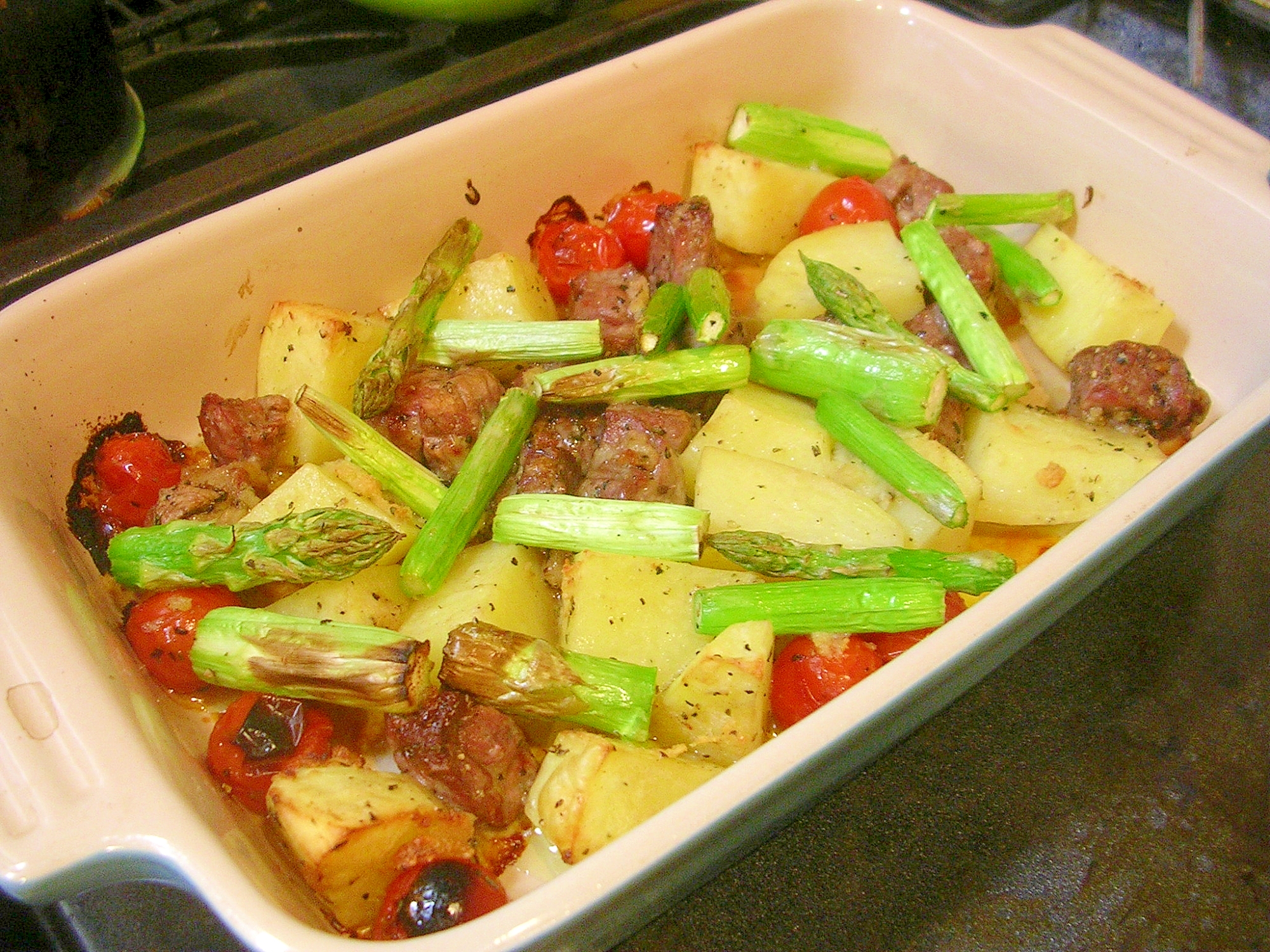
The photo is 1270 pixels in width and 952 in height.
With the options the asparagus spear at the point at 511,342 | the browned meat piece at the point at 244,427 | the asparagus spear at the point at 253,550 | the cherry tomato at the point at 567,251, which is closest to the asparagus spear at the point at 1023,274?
the cherry tomato at the point at 567,251

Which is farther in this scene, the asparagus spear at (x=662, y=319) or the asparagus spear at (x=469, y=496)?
the asparagus spear at (x=662, y=319)

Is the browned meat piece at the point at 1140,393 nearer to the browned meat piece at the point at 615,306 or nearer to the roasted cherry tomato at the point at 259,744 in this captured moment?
the browned meat piece at the point at 615,306

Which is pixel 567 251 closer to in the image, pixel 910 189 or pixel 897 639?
pixel 910 189

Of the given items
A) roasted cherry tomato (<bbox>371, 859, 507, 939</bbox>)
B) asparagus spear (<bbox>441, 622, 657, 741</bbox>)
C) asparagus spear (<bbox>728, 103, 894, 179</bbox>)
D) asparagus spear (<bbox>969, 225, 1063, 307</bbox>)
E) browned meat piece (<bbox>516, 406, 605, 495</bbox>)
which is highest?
asparagus spear (<bbox>728, 103, 894, 179</bbox>)

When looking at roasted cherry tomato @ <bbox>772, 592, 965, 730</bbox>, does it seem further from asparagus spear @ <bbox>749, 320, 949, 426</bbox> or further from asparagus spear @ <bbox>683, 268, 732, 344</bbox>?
asparagus spear @ <bbox>683, 268, 732, 344</bbox>

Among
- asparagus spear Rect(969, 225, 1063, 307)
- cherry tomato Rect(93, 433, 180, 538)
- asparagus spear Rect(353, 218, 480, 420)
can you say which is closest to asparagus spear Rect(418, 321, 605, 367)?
asparagus spear Rect(353, 218, 480, 420)

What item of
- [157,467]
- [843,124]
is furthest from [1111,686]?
[157,467]
